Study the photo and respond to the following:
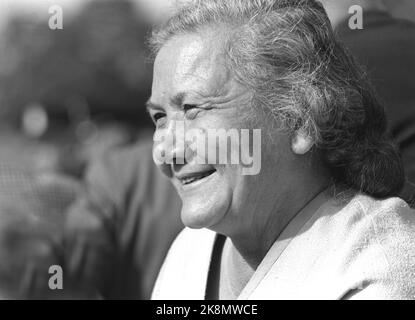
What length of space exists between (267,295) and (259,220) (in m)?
0.24

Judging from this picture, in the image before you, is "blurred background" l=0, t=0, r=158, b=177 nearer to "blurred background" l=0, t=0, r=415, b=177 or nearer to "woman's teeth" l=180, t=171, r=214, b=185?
"blurred background" l=0, t=0, r=415, b=177

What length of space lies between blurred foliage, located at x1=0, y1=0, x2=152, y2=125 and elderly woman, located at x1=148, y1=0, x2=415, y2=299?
20.3 metres

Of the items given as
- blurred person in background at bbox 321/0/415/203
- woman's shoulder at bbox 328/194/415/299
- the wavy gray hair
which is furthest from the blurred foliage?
woman's shoulder at bbox 328/194/415/299

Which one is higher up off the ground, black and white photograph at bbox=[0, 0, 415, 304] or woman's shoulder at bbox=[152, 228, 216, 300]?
black and white photograph at bbox=[0, 0, 415, 304]

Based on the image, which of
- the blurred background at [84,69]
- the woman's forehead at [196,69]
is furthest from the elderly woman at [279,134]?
the blurred background at [84,69]

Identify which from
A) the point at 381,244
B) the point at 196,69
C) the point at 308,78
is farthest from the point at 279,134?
the point at 381,244

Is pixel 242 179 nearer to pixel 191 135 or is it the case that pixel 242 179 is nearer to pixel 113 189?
pixel 191 135

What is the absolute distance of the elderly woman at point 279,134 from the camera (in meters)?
2.04

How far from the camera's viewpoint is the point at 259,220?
215cm

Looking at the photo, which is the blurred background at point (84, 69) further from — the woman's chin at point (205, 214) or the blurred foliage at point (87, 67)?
the woman's chin at point (205, 214)

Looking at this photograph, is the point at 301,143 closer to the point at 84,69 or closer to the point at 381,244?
the point at 381,244

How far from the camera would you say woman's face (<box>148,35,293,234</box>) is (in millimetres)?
2051
